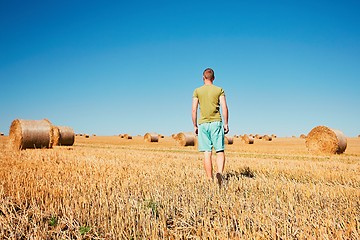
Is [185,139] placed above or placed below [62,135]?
below

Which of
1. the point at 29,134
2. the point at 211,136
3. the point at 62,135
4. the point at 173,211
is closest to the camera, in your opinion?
the point at 173,211

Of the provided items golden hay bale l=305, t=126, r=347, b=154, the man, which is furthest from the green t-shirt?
golden hay bale l=305, t=126, r=347, b=154

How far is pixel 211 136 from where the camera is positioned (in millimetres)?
5711

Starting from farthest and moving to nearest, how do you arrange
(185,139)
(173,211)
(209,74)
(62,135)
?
1. (185,139)
2. (62,135)
3. (209,74)
4. (173,211)

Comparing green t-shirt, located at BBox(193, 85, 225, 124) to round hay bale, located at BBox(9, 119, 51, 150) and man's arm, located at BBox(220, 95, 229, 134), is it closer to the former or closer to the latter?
man's arm, located at BBox(220, 95, 229, 134)

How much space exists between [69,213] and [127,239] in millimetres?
1033

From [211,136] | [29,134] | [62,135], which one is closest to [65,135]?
[62,135]

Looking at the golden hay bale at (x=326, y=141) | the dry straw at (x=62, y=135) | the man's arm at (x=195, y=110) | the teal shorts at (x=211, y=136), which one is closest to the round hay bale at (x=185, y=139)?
the dry straw at (x=62, y=135)

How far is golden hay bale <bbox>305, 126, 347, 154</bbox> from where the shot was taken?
17.6 metres

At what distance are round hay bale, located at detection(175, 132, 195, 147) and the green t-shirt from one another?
19.7 metres

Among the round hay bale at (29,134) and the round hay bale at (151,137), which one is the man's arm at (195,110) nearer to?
the round hay bale at (29,134)

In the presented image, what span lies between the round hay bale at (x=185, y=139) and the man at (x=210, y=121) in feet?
64.7

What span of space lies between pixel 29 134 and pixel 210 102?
13.2m

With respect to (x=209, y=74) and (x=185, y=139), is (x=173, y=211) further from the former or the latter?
(x=185, y=139)
